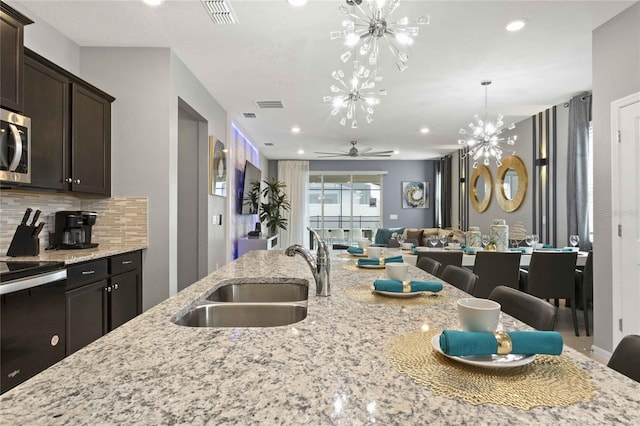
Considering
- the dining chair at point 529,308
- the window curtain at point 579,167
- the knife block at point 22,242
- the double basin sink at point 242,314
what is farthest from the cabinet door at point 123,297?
the window curtain at point 579,167

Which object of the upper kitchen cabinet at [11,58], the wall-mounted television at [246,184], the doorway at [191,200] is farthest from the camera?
the wall-mounted television at [246,184]

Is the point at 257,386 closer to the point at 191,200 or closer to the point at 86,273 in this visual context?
the point at 86,273

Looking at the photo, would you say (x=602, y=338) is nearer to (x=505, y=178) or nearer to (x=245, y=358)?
(x=245, y=358)

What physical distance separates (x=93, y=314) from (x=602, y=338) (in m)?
3.95

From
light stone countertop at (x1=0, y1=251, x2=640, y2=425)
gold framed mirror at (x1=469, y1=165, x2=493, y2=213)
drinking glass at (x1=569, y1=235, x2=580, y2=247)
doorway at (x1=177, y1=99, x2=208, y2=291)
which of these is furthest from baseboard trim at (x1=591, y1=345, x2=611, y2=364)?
gold framed mirror at (x1=469, y1=165, x2=493, y2=213)

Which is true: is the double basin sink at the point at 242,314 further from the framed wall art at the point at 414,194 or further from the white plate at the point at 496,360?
the framed wall art at the point at 414,194

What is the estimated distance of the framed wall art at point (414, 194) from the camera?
9828 mm

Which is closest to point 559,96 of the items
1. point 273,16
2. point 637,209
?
point 637,209

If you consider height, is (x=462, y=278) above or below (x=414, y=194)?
below

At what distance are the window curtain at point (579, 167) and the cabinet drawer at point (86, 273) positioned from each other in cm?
516

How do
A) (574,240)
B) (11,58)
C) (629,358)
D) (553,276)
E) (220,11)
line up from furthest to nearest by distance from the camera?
(574,240) → (553,276) → (220,11) → (11,58) → (629,358)

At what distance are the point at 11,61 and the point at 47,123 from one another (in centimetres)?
48

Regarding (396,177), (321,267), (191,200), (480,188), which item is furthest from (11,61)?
(396,177)

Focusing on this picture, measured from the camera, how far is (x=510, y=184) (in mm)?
6164
